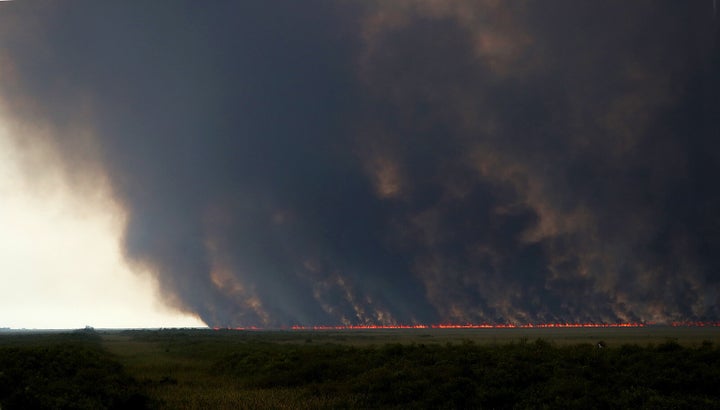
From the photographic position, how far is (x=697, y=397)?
2147 cm

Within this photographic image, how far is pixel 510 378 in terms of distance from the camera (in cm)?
2627

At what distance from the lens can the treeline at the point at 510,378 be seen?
22.6 m

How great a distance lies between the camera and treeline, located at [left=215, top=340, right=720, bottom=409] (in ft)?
74.2

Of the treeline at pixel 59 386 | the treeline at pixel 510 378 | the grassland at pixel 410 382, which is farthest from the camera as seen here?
the treeline at pixel 510 378

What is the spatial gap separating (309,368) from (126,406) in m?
13.8

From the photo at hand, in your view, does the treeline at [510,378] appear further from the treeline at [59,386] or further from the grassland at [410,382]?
the treeline at [59,386]

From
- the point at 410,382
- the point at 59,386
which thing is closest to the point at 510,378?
the point at 410,382

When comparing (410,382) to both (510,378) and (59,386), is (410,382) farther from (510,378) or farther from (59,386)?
(59,386)

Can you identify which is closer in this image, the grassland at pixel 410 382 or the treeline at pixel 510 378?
the grassland at pixel 410 382

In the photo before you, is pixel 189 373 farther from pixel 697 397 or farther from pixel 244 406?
pixel 697 397

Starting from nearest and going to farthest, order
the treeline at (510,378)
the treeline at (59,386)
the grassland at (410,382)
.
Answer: the treeline at (59,386)
the grassland at (410,382)
the treeline at (510,378)

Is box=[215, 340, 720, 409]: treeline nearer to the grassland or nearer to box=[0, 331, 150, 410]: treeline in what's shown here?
the grassland

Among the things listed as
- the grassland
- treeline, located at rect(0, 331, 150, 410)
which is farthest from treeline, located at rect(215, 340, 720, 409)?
treeline, located at rect(0, 331, 150, 410)

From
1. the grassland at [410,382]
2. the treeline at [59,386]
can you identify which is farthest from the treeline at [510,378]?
the treeline at [59,386]
